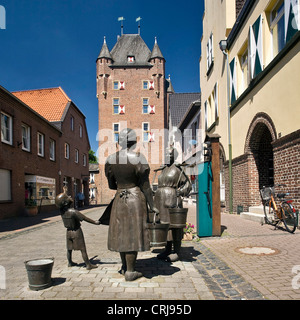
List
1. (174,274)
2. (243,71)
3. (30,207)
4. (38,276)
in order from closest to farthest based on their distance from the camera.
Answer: (38,276), (174,274), (243,71), (30,207)

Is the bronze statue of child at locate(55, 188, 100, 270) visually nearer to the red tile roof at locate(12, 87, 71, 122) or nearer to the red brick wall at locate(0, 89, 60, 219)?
→ the red brick wall at locate(0, 89, 60, 219)

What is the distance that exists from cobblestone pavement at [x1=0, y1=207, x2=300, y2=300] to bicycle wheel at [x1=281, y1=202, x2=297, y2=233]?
0.59 m

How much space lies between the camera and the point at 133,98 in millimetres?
40781

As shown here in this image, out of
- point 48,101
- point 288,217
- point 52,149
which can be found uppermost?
point 48,101

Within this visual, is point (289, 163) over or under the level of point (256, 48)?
under

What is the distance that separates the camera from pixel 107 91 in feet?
132

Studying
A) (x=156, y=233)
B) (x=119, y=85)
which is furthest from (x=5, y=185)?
(x=119, y=85)

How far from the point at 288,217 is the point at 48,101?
22.4 meters

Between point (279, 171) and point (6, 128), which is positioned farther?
point (6, 128)

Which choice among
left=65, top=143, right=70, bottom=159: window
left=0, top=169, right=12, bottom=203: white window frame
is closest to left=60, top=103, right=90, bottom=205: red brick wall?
left=65, top=143, right=70, bottom=159: window

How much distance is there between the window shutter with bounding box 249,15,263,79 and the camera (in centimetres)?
994

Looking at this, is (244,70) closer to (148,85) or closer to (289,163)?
(289,163)
